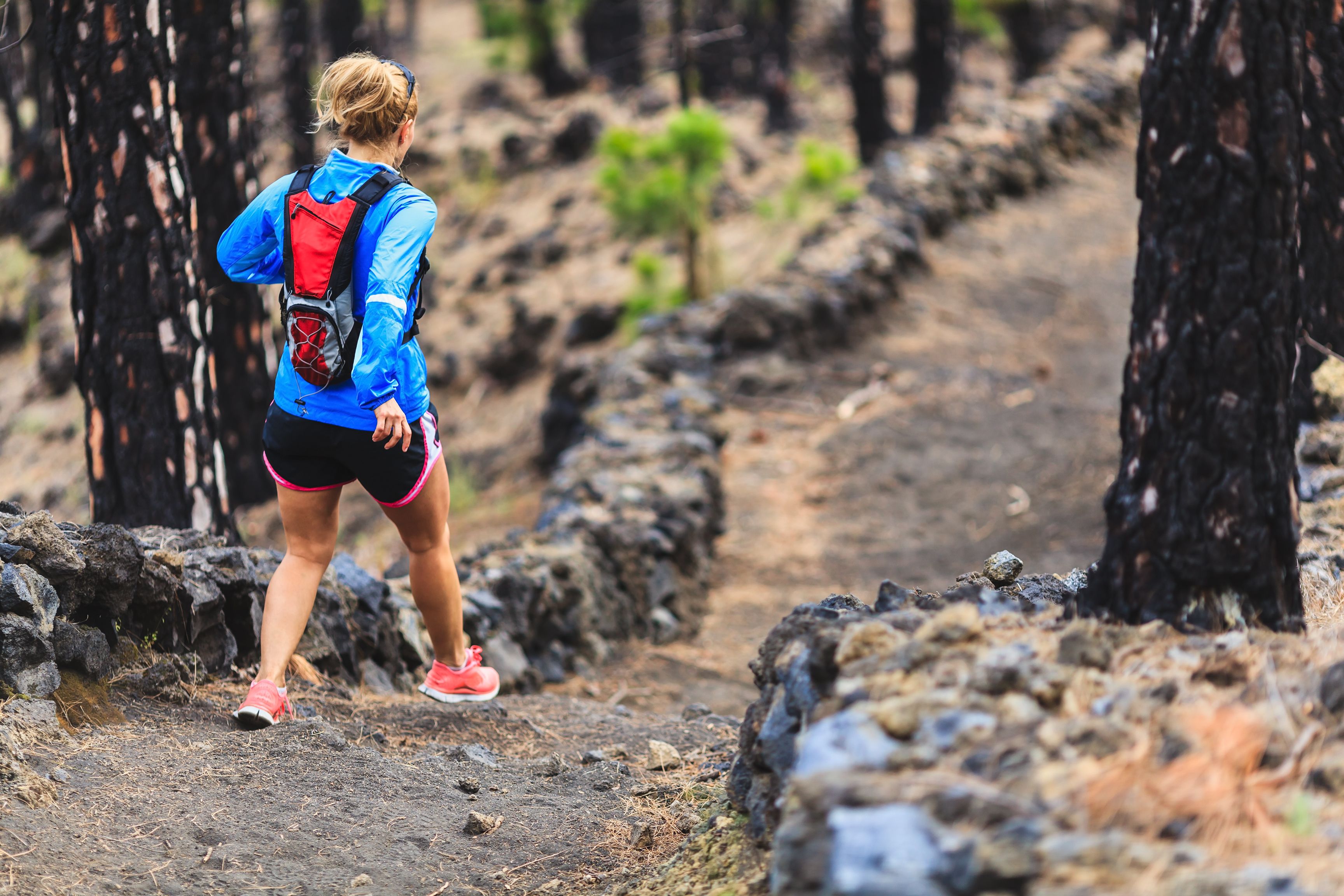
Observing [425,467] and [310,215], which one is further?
[425,467]

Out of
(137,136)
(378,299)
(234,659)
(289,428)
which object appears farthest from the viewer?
(137,136)

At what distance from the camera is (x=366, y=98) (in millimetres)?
3158

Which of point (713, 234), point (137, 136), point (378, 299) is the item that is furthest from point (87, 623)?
point (713, 234)

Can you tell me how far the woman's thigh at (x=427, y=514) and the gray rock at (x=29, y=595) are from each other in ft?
3.12

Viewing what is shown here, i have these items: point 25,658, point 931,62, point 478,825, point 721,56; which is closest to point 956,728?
point 478,825

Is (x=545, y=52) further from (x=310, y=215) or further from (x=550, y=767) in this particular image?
(x=550, y=767)

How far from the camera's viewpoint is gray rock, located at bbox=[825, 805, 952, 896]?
1694 millimetres

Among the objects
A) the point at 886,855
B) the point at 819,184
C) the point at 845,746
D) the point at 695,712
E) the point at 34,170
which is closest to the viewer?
the point at 886,855

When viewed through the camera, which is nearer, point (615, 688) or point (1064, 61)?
point (615, 688)

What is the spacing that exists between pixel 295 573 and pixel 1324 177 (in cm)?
492

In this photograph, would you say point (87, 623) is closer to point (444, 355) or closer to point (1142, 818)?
point (1142, 818)

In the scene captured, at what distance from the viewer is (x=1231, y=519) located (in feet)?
8.35

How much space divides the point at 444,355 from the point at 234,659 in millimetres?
10135

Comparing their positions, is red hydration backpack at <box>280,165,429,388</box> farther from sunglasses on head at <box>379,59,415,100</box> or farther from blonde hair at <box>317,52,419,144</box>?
sunglasses on head at <box>379,59,415,100</box>
